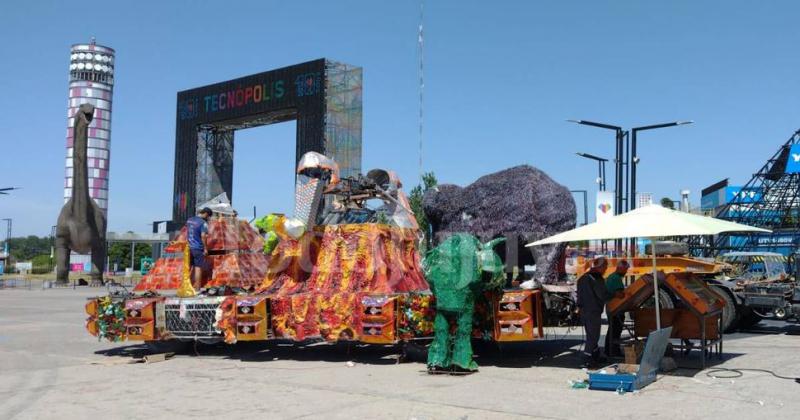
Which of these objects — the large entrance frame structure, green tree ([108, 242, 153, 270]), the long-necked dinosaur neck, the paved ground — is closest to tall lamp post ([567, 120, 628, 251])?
the paved ground

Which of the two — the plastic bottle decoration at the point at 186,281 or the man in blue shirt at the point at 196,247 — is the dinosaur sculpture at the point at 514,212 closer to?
the man in blue shirt at the point at 196,247

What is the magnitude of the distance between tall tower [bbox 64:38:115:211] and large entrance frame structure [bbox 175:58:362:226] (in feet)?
177

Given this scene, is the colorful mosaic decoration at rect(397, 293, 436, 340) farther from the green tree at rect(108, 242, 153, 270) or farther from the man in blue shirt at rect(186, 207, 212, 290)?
the green tree at rect(108, 242, 153, 270)

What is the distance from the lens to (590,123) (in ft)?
67.7

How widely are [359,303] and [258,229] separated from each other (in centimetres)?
382

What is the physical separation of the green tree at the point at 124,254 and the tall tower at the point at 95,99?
6037 millimetres

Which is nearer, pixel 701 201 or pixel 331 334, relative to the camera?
pixel 331 334

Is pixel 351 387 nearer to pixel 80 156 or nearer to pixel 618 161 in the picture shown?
pixel 618 161

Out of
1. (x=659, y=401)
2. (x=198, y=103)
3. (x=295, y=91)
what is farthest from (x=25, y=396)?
(x=198, y=103)

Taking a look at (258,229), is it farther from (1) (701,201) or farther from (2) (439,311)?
(1) (701,201)

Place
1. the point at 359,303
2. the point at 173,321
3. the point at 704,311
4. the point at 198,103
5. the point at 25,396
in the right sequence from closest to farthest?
the point at 25,396, the point at 704,311, the point at 359,303, the point at 173,321, the point at 198,103

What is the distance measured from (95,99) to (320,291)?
337 feet

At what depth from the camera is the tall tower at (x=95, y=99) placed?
101938 millimetres

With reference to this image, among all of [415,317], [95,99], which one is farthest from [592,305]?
[95,99]
